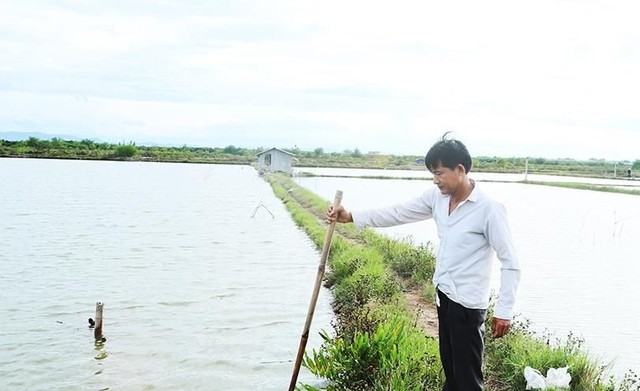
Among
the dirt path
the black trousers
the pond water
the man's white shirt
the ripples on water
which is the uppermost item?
the man's white shirt

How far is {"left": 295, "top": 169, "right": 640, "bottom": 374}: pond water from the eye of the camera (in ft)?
20.6

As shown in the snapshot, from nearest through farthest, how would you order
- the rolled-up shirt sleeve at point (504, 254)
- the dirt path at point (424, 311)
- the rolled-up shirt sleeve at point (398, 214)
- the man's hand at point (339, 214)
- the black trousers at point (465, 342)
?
the rolled-up shirt sleeve at point (504, 254), the black trousers at point (465, 342), the rolled-up shirt sleeve at point (398, 214), the man's hand at point (339, 214), the dirt path at point (424, 311)

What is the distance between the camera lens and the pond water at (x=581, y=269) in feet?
20.6

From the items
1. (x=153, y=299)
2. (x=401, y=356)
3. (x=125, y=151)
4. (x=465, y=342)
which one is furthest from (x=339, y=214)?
(x=125, y=151)

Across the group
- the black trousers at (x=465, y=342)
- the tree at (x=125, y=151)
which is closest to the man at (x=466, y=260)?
the black trousers at (x=465, y=342)

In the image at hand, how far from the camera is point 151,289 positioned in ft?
26.9

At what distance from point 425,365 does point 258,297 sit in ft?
14.4

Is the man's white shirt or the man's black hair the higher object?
the man's black hair

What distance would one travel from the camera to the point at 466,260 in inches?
101

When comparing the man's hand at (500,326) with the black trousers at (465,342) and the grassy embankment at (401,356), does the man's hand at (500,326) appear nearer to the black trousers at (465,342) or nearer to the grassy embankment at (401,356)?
the black trousers at (465,342)

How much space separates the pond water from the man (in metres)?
2.60

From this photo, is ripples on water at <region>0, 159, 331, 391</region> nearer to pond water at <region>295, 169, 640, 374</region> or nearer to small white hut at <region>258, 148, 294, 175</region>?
pond water at <region>295, 169, 640, 374</region>

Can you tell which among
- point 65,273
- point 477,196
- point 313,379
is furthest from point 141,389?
point 65,273

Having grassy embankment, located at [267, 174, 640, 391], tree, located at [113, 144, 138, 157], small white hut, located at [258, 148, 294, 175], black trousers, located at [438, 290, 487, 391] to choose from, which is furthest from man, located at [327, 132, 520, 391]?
tree, located at [113, 144, 138, 157]
